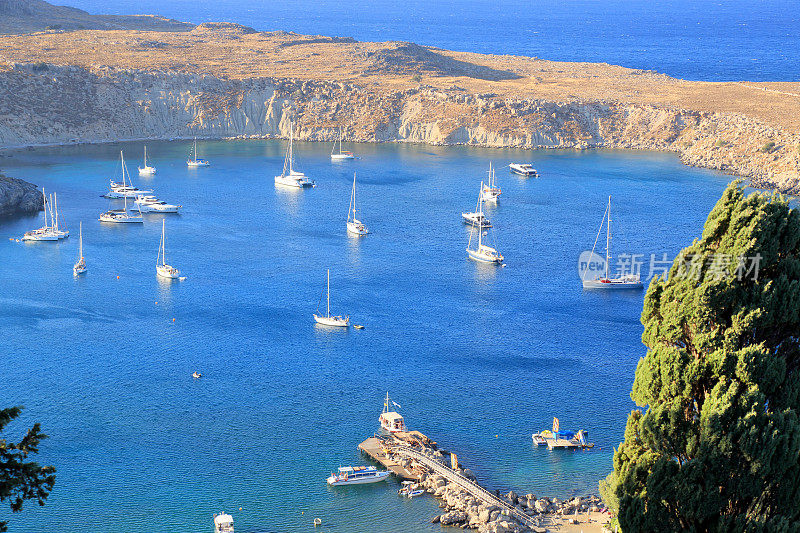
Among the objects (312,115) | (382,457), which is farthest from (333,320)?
(312,115)

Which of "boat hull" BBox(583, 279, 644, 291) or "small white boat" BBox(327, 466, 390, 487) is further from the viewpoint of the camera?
"boat hull" BBox(583, 279, 644, 291)

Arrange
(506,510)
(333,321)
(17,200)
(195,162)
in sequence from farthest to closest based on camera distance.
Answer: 1. (195,162)
2. (17,200)
3. (333,321)
4. (506,510)

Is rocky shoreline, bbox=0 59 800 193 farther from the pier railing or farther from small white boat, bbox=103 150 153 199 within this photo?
the pier railing

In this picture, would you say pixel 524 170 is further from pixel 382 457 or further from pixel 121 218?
pixel 382 457

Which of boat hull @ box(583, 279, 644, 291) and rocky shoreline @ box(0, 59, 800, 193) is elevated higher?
rocky shoreline @ box(0, 59, 800, 193)

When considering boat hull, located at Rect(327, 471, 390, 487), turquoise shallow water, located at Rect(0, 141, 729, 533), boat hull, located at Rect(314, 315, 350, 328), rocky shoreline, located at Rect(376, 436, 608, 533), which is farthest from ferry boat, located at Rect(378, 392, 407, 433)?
boat hull, located at Rect(314, 315, 350, 328)

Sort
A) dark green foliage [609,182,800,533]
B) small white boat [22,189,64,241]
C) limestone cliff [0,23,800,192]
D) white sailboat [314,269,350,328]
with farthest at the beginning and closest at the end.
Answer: limestone cliff [0,23,800,192], small white boat [22,189,64,241], white sailboat [314,269,350,328], dark green foliage [609,182,800,533]

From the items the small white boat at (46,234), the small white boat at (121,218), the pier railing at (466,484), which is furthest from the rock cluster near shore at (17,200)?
the pier railing at (466,484)
